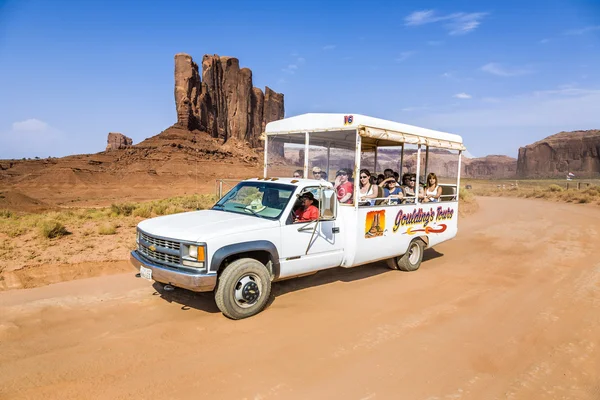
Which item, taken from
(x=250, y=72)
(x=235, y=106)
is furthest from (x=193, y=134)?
(x=250, y=72)

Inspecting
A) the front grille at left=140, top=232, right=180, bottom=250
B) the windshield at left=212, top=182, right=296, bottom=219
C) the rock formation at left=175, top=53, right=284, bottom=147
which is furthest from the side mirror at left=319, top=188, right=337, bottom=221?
the rock formation at left=175, top=53, right=284, bottom=147

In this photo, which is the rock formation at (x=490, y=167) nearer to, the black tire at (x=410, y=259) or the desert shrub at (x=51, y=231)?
the black tire at (x=410, y=259)

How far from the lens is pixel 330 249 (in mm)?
6449

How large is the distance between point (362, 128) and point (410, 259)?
3366 mm

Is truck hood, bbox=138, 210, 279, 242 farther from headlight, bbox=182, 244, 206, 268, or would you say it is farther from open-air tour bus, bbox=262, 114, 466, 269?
open-air tour bus, bbox=262, 114, 466, 269

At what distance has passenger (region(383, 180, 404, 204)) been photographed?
7.81m

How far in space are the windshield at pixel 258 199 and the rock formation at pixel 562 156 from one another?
140 m

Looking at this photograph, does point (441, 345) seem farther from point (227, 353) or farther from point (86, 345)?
point (86, 345)

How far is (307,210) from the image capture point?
6.18 metres

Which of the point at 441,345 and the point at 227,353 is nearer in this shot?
the point at 227,353

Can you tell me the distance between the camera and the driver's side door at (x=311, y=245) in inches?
228

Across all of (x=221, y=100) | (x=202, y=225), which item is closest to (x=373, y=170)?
(x=202, y=225)

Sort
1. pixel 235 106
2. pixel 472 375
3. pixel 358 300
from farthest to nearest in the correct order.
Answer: pixel 235 106
pixel 358 300
pixel 472 375

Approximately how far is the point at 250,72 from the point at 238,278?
335ft
